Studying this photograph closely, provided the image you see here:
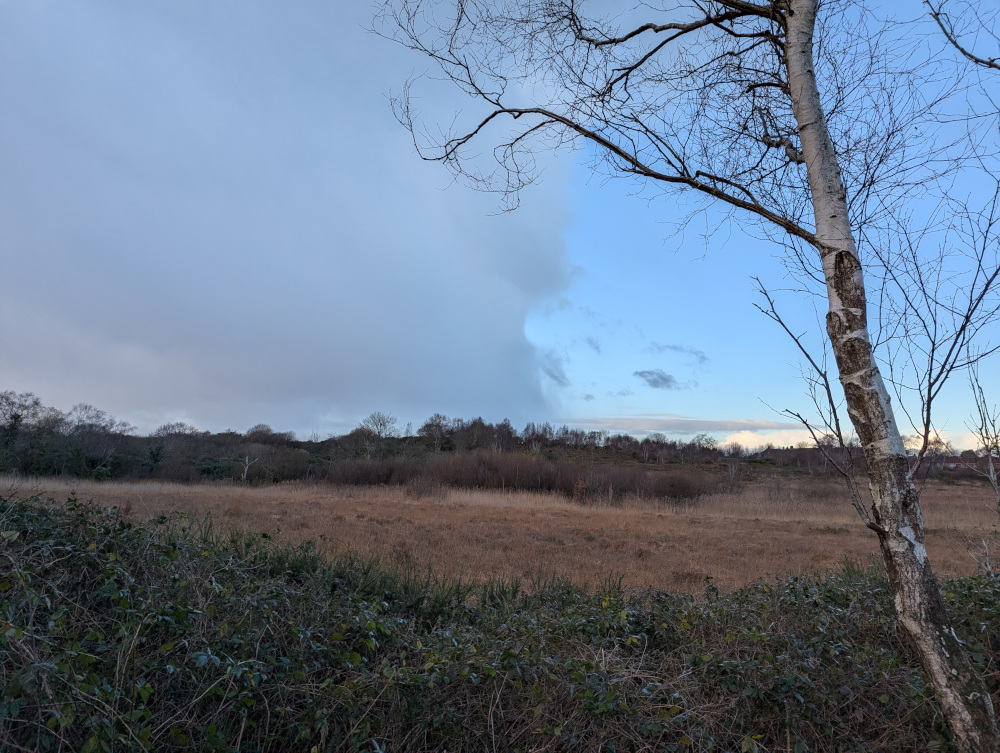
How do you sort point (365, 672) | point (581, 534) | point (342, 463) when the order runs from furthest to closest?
point (342, 463), point (581, 534), point (365, 672)

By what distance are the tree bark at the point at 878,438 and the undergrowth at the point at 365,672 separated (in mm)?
513

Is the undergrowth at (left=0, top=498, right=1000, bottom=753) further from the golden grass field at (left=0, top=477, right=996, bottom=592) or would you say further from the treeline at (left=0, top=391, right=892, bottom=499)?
the treeline at (left=0, top=391, right=892, bottom=499)

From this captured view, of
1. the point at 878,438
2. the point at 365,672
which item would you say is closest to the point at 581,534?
the point at 365,672

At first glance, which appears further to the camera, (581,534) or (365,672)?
(581,534)

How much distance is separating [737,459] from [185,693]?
225 ft

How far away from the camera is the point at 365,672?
3.04 meters

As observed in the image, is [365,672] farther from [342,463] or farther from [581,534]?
[342,463]

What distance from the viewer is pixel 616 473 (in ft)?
118

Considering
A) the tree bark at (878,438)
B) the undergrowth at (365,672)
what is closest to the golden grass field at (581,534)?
the undergrowth at (365,672)

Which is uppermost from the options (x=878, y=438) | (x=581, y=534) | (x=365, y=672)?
(x=878, y=438)

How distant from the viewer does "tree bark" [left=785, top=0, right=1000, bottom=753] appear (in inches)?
97.6

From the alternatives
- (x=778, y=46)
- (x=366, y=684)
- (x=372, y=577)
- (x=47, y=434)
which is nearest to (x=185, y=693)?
(x=366, y=684)

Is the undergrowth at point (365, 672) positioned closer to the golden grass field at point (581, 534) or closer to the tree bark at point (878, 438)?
the tree bark at point (878, 438)

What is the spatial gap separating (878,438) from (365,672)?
116 inches
